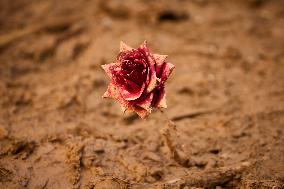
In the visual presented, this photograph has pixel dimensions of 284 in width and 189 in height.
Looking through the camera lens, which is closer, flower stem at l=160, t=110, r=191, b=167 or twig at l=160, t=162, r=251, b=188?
twig at l=160, t=162, r=251, b=188

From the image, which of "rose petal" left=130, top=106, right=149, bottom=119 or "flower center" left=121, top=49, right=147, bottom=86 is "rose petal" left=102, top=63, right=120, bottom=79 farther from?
"rose petal" left=130, top=106, right=149, bottom=119

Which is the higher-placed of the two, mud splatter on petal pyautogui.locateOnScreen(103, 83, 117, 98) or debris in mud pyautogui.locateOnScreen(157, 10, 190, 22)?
debris in mud pyautogui.locateOnScreen(157, 10, 190, 22)

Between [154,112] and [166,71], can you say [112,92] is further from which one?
[154,112]

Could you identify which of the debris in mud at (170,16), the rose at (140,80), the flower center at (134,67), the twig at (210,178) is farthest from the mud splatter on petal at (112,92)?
the debris in mud at (170,16)

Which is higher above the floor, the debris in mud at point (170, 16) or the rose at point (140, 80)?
the debris in mud at point (170, 16)

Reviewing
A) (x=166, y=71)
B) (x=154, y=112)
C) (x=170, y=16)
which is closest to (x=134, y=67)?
(x=166, y=71)

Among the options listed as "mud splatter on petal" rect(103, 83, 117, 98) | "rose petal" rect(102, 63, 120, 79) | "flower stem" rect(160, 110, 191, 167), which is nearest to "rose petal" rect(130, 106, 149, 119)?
"mud splatter on petal" rect(103, 83, 117, 98)

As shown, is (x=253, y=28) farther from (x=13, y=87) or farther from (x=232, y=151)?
(x=13, y=87)

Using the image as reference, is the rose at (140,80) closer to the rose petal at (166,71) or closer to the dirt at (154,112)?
the rose petal at (166,71)
